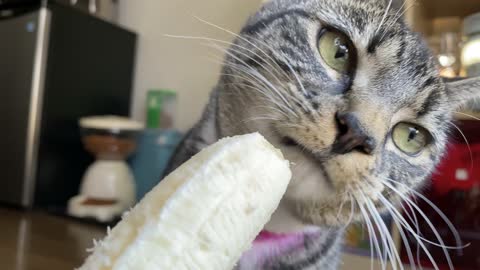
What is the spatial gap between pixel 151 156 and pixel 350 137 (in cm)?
126

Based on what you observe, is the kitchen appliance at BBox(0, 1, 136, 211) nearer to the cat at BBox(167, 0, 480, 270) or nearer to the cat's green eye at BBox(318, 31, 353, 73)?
the cat at BBox(167, 0, 480, 270)

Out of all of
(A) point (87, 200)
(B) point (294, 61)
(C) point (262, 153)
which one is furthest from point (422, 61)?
(A) point (87, 200)

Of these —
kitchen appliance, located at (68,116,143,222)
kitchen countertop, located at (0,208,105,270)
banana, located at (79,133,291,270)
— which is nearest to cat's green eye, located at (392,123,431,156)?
banana, located at (79,133,291,270)

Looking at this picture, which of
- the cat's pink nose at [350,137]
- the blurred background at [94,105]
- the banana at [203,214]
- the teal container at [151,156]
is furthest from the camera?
the teal container at [151,156]

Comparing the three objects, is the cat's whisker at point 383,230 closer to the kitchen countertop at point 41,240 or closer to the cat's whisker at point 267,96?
the cat's whisker at point 267,96

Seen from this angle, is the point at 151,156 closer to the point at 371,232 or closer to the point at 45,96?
the point at 45,96

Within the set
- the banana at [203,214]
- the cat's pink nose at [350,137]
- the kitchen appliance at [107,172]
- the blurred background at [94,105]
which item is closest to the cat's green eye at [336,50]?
the cat's pink nose at [350,137]

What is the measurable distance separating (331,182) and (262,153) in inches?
7.3

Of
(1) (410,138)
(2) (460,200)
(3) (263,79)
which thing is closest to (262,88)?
(3) (263,79)

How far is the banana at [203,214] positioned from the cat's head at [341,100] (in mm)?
153

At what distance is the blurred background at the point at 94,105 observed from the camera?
4.43 feet

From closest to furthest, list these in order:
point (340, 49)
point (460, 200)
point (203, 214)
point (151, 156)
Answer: point (203, 214), point (340, 49), point (460, 200), point (151, 156)

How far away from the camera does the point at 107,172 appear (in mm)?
1518

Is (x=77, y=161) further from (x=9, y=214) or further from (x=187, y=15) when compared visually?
(x=187, y=15)
